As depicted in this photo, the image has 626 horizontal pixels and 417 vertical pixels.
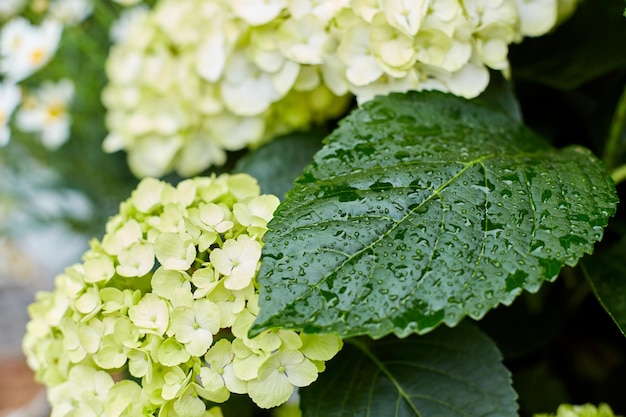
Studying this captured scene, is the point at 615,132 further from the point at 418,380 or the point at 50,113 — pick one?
the point at 50,113

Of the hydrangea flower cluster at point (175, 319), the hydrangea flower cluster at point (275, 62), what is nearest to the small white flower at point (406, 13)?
the hydrangea flower cluster at point (275, 62)

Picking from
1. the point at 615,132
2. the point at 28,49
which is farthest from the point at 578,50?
the point at 28,49

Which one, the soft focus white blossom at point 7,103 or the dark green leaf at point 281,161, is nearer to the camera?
the dark green leaf at point 281,161

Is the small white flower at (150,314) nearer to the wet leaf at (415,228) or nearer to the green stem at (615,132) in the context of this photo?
the wet leaf at (415,228)

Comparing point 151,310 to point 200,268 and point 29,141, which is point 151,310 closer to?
point 200,268

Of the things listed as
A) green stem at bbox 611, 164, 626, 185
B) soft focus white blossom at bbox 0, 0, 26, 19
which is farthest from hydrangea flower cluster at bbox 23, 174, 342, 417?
soft focus white blossom at bbox 0, 0, 26, 19

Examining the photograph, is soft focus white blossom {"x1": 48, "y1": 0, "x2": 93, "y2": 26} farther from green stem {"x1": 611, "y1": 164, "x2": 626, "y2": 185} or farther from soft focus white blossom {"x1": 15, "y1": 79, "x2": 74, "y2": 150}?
→ green stem {"x1": 611, "y1": 164, "x2": 626, "y2": 185}
